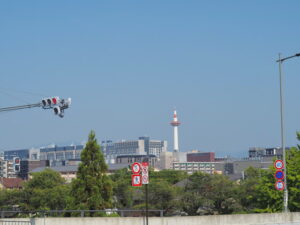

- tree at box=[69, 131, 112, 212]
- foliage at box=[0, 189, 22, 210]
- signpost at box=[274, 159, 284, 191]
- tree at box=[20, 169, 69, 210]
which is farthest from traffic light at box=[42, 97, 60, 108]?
foliage at box=[0, 189, 22, 210]

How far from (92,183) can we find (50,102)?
11876 millimetres

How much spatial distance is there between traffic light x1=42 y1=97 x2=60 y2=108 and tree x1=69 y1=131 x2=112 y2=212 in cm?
1085

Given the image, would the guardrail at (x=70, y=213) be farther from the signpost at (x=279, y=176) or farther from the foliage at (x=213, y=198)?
the foliage at (x=213, y=198)

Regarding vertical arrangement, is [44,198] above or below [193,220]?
below

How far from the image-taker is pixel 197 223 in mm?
29109

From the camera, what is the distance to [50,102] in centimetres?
3897

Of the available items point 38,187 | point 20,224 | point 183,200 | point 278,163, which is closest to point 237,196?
point 183,200

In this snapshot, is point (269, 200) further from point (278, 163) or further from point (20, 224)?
point (20, 224)

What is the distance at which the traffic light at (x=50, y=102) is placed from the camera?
127 feet

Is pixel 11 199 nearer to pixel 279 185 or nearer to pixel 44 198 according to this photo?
pixel 44 198

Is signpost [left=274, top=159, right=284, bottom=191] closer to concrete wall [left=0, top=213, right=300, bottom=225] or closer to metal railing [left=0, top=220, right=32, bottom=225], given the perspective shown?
concrete wall [left=0, top=213, right=300, bottom=225]

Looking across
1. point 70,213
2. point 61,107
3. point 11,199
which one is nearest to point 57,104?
point 61,107

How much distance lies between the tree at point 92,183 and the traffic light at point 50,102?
35.6 ft

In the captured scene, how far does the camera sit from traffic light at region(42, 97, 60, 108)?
38.7m
